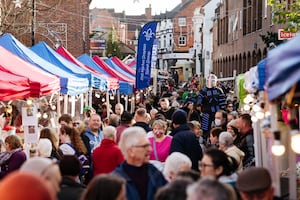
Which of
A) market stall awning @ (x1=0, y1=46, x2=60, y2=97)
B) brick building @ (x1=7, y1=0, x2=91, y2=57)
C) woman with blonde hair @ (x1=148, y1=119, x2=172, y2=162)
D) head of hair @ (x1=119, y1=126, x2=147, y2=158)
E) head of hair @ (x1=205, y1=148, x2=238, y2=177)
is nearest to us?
head of hair @ (x1=205, y1=148, x2=238, y2=177)

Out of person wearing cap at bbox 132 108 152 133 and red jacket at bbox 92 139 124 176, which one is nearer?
red jacket at bbox 92 139 124 176

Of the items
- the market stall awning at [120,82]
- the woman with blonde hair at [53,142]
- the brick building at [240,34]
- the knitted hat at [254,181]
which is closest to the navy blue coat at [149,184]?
the knitted hat at [254,181]

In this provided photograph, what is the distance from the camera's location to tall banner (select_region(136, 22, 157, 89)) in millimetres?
20570

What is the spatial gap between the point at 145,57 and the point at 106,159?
11.8 meters

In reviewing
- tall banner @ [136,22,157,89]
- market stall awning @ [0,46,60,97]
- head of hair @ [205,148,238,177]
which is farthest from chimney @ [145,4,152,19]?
head of hair @ [205,148,238,177]

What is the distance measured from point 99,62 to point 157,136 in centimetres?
1822

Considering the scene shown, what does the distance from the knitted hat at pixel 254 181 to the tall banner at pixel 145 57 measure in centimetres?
1471

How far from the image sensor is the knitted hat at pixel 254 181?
5.62 meters

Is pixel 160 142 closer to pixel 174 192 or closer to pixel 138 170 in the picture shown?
pixel 138 170

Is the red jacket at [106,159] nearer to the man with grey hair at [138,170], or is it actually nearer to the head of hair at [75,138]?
the head of hair at [75,138]

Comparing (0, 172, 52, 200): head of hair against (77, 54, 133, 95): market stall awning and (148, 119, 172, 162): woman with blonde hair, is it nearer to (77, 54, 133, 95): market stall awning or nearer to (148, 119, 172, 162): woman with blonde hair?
(148, 119, 172, 162): woman with blonde hair

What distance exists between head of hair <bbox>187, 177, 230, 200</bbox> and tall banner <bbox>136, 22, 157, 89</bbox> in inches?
619

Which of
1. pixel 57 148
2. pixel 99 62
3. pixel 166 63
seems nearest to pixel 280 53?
pixel 57 148

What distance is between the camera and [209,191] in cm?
454
